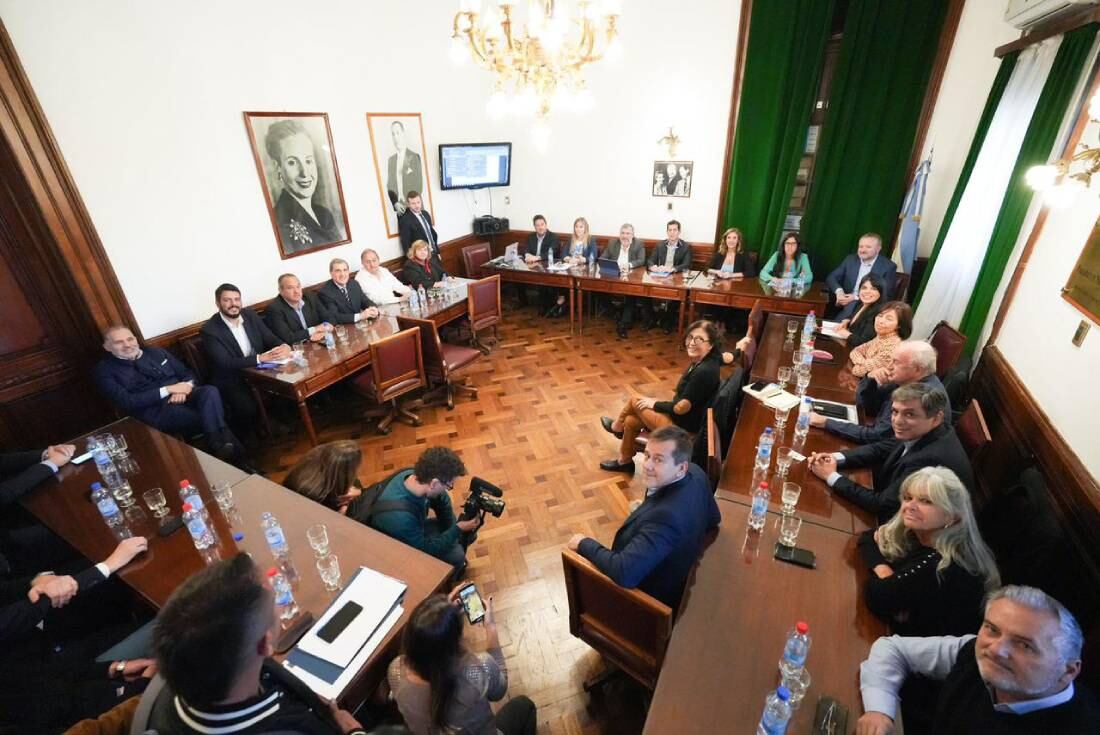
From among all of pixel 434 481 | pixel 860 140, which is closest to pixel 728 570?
pixel 434 481

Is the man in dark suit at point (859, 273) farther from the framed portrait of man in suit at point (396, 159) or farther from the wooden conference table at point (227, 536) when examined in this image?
the framed portrait of man in suit at point (396, 159)

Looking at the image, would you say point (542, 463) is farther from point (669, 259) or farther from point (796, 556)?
point (669, 259)

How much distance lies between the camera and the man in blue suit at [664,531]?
65.3 inches

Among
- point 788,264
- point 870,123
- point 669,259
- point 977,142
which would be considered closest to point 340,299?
point 669,259

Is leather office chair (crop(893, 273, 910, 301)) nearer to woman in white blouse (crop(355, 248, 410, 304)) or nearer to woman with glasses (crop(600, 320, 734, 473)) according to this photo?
woman with glasses (crop(600, 320, 734, 473))

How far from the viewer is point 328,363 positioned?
3664mm

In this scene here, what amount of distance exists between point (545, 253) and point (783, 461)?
16.5 feet

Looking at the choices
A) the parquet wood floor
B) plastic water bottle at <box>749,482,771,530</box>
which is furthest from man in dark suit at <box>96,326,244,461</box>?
plastic water bottle at <box>749,482,771,530</box>

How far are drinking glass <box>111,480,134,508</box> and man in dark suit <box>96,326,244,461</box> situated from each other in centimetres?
117

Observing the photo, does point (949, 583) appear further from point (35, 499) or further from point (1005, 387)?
point (35, 499)

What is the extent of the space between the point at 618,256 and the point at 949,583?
5.35 meters

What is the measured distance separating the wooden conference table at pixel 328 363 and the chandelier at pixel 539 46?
2.07m

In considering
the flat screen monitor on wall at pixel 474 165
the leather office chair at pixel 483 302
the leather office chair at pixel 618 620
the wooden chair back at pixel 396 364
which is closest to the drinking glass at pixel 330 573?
the leather office chair at pixel 618 620

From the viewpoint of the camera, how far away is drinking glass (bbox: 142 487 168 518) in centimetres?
214
